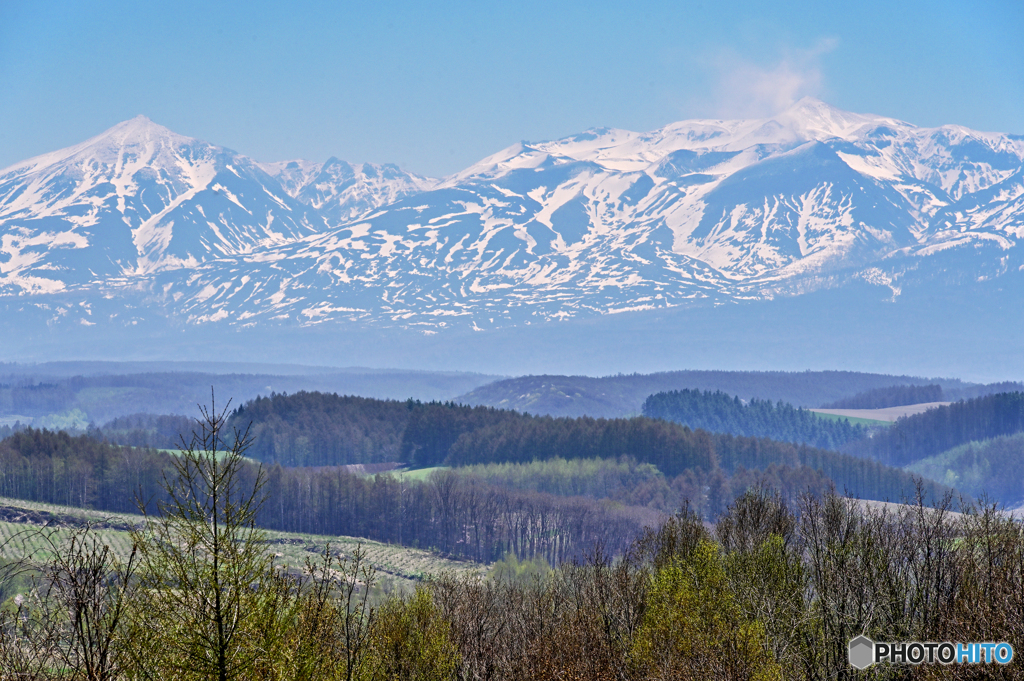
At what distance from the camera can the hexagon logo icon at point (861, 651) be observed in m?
41.6

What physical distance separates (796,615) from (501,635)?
18411 mm

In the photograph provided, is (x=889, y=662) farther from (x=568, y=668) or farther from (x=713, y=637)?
(x=568, y=668)

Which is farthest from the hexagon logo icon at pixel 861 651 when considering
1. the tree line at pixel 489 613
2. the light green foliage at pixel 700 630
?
the light green foliage at pixel 700 630

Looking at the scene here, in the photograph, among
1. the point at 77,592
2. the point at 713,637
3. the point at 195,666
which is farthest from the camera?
the point at 713,637

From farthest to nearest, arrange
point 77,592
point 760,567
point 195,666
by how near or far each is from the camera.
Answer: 1. point 760,567
2. point 195,666
3. point 77,592

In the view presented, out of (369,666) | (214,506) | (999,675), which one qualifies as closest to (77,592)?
(214,506)

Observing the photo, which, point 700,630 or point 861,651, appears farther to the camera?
point 700,630

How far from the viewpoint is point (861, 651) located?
42.4 metres

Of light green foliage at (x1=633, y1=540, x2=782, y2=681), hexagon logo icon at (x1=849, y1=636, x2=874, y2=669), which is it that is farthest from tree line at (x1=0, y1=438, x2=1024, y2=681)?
hexagon logo icon at (x1=849, y1=636, x2=874, y2=669)

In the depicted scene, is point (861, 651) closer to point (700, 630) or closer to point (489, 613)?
point (700, 630)

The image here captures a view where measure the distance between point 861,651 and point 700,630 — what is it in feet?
30.7

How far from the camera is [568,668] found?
46.2 metres

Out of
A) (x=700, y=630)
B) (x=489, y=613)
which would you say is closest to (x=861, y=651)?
(x=700, y=630)

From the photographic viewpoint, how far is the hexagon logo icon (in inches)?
1639
